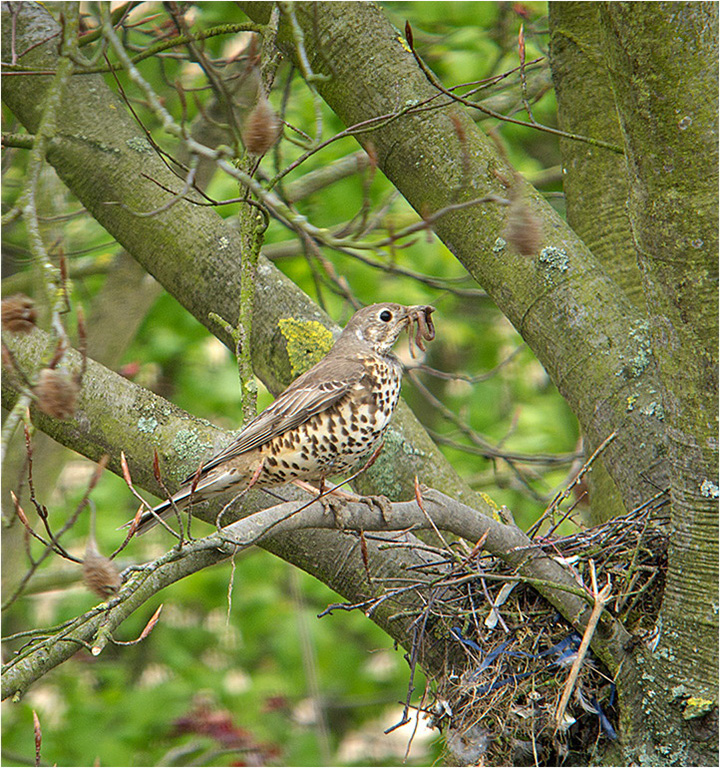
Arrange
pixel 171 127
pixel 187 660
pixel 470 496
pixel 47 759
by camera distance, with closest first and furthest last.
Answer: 1. pixel 171 127
2. pixel 470 496
3. pixel 47 759
4. pixel 187 660

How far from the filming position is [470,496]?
338 cm

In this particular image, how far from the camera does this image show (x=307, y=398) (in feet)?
10.5

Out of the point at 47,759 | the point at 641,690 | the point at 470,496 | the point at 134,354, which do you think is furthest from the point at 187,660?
the point at 641,690

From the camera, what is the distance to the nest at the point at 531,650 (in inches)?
109

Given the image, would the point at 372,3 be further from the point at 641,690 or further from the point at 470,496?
the point at 641,690

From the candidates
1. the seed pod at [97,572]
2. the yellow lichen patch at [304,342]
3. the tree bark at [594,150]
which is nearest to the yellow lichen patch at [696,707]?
the tree bark at [594,150]

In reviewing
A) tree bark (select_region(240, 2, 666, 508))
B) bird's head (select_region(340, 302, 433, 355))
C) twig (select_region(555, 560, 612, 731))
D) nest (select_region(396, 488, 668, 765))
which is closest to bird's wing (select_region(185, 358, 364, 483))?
bird's head (select_region(340, 302, 433, 355))

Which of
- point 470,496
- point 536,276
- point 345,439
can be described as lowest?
point 470,496

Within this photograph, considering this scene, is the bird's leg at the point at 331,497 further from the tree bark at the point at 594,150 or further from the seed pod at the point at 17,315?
the tree bark at the point at 594,150

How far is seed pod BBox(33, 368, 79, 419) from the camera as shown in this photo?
166 cm

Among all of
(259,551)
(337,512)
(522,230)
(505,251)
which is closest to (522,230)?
(522,230)

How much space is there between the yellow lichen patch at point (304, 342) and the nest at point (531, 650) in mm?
1001

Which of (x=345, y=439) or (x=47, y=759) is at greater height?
(x=345, y=439)

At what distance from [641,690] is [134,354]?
410 cm
